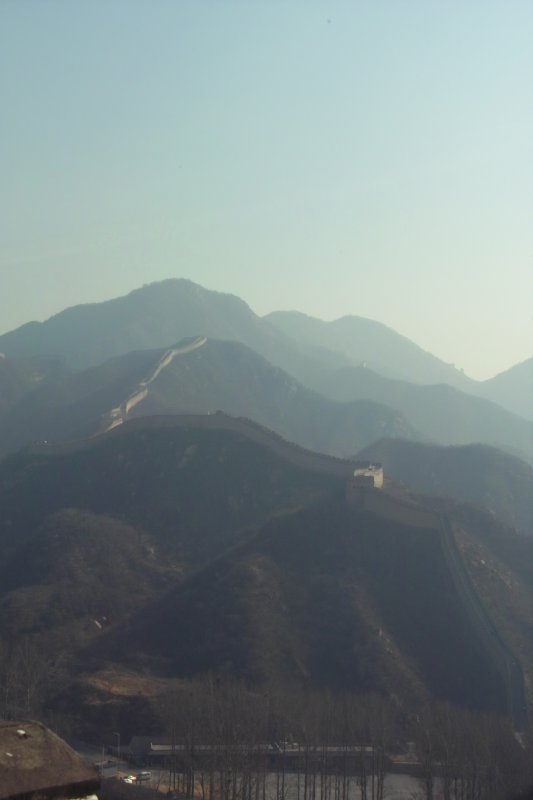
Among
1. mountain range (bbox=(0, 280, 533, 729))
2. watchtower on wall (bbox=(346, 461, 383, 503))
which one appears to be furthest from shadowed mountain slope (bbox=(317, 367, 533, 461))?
watchtower on wall (bbox=(346, 461, 383, 503))

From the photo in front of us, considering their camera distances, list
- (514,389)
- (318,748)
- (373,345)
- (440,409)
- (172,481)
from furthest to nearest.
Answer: (373,345) → (514,389) → (440,409) → (172,481) → (318,748)

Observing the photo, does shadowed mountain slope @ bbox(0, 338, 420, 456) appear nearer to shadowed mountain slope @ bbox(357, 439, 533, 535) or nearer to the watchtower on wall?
shadowed mountain slope @ bbox(357, 439, 533, 535)

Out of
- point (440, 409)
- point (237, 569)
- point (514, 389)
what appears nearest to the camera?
point (237, 569)

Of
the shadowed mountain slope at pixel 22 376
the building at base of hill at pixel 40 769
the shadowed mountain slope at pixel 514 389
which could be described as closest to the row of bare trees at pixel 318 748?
the building at base of hill at pixel 40 769

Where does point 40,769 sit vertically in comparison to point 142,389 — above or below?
below

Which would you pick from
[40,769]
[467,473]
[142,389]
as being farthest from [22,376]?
[40,769]

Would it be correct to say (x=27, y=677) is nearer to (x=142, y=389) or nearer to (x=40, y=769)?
(x=40, y=769)

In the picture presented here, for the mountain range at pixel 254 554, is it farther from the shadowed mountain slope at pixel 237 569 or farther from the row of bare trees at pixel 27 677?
the row of bare trees at pixel 27 677
